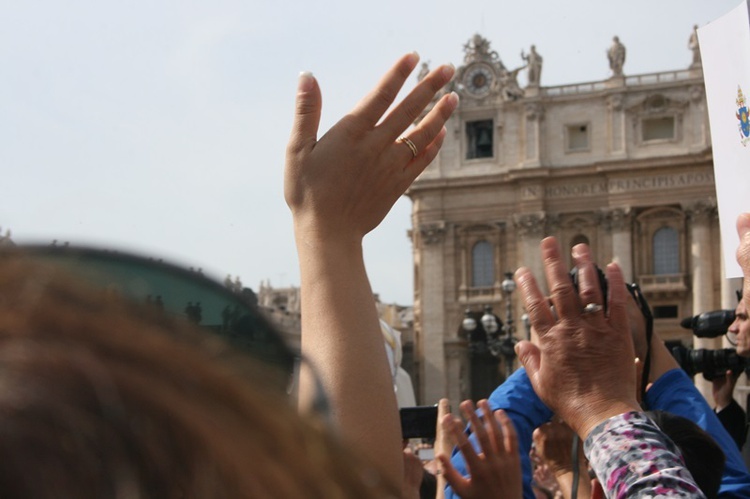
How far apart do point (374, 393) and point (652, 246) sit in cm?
3709

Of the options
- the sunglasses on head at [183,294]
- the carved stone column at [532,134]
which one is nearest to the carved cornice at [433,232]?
the carved stone column at [532,134]

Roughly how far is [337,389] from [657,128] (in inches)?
1505

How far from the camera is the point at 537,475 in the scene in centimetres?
613

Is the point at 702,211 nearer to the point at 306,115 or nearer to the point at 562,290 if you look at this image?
the point at 562,290

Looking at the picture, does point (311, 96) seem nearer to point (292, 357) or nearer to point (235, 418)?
point (292, 357)

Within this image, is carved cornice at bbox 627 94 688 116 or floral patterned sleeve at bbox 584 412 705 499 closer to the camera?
floral patterned sleeve at bbox 584 412 705 499

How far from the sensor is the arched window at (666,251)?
36.8m

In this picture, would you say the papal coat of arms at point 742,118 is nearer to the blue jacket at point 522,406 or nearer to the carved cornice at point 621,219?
the blue jacket at point 522,406

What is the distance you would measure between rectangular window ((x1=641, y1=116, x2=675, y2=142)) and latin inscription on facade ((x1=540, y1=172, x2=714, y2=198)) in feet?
5.23

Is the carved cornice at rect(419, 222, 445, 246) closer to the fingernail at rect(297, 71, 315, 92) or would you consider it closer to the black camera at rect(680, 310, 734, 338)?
the black camera at rect(680, 310, 734, 338)

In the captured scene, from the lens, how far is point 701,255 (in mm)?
35688

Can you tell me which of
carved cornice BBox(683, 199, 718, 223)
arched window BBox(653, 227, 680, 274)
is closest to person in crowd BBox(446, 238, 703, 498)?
carved cornice BBox(683, 199, 718, 223)

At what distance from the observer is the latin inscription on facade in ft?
120

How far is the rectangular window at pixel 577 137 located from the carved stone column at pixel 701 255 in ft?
15.3
